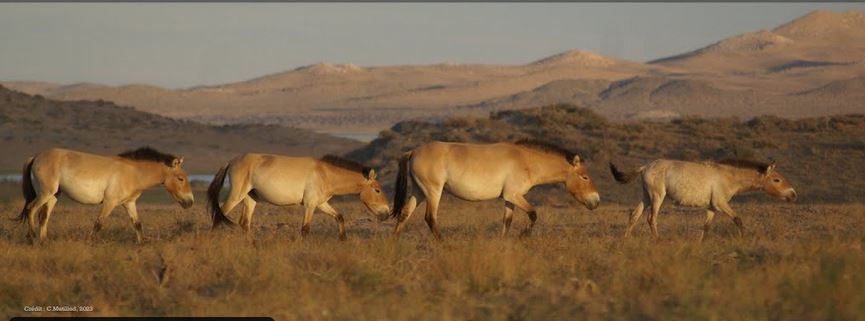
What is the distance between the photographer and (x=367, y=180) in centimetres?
1609

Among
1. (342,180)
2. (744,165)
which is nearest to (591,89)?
(744,165)

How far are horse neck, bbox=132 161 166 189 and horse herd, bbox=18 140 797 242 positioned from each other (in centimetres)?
1

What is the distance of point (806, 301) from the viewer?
9875 mm

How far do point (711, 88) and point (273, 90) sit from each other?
80.1m

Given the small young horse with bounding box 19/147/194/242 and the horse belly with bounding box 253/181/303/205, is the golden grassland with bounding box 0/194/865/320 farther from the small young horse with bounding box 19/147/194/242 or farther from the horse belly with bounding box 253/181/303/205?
the horse belly with bounding box 253/181/303/205

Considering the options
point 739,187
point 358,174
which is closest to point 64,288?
point 358,174

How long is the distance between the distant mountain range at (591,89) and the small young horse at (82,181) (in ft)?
299

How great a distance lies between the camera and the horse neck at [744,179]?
15930mm

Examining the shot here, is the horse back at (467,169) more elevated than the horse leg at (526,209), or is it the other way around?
the horse back at (467,169)

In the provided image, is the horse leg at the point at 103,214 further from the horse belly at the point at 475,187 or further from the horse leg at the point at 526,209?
the horse leg at the point at 526,209

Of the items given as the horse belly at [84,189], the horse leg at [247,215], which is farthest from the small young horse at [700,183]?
the horse belly at [84,189]

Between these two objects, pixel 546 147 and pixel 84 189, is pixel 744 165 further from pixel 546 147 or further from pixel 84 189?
pixel 84 189

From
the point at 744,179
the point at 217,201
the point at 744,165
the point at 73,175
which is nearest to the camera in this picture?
the point at 73,175

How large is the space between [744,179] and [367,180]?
523cm
